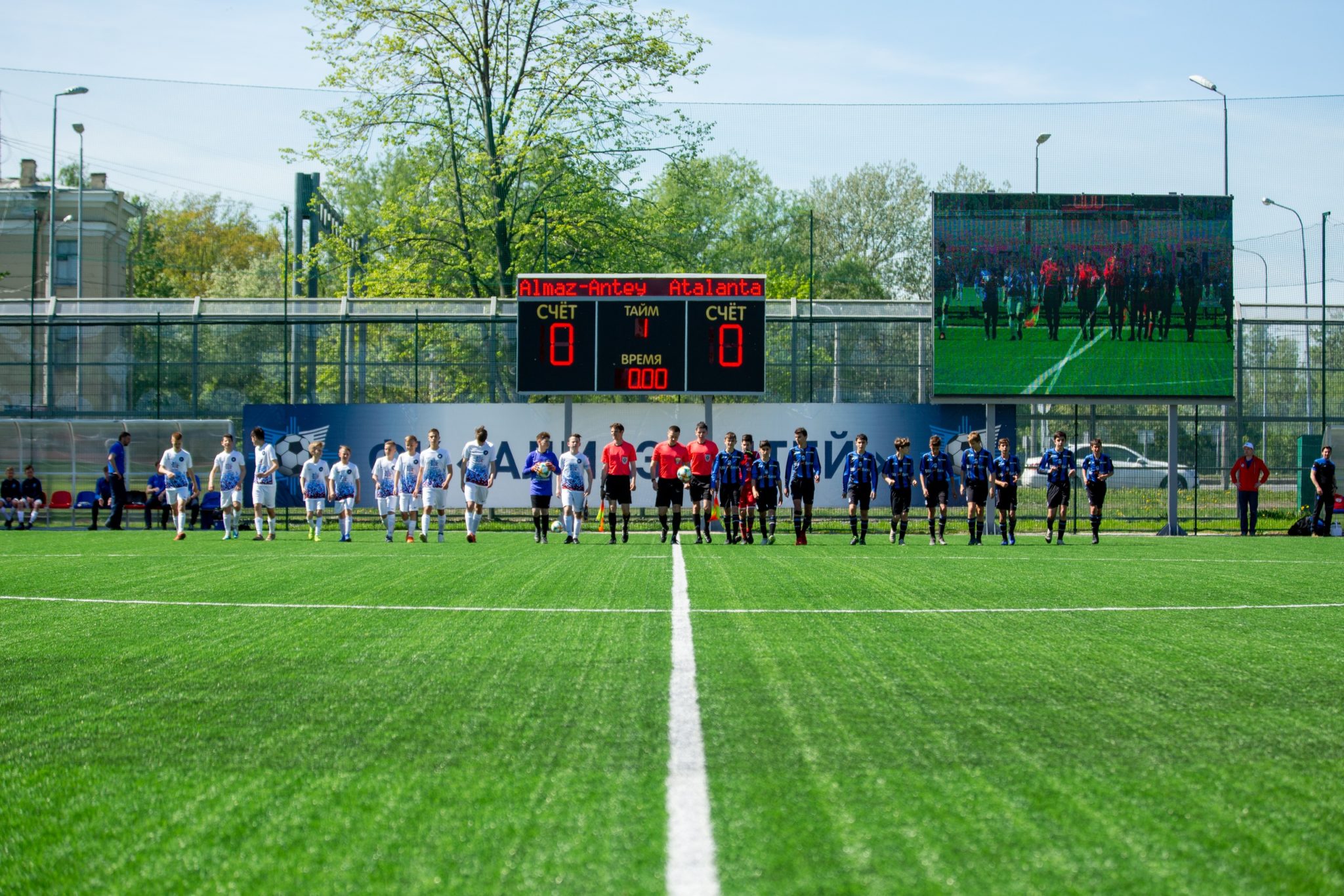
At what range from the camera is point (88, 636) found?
7871mm

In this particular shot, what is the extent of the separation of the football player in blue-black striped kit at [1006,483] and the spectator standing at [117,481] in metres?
16.3

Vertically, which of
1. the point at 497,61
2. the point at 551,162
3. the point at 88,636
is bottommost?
the point at 88,636

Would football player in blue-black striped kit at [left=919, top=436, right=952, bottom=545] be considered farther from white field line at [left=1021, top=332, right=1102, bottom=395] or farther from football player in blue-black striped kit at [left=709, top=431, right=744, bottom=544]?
white field line at [left=1021, top=332, right=1102, bottom=395]

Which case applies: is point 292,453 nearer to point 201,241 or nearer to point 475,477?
point 475,477

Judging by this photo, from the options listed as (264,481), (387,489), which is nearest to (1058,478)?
(387,489)

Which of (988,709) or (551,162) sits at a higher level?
(551,162)

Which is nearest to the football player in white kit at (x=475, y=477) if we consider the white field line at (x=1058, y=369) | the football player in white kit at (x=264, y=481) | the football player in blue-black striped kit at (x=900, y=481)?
the football player in white kit at (x=264, y=481)

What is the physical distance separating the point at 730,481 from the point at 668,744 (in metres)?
14.8

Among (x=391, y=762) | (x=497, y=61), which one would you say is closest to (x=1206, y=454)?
(x=497, y=61)

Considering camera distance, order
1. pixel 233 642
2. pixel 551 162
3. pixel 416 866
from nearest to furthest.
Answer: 1. pixel 416 866
2. pixel 233 642
3. pixel 551 162

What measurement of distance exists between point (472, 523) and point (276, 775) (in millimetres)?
15877

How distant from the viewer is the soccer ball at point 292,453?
25.8 m

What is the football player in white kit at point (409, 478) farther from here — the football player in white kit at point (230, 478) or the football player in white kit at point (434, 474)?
the football player in white kit at point (230, 478)

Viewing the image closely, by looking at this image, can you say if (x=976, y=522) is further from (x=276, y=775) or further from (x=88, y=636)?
(x=276, y=775)
